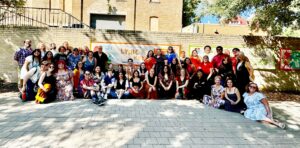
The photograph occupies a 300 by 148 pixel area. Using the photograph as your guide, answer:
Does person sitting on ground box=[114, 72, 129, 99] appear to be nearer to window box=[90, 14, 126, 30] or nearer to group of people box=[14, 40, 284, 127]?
group of people box=[14, 40, 284, 127]

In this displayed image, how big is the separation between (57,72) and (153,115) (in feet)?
11.8

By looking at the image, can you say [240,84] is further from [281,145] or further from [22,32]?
[22,32]

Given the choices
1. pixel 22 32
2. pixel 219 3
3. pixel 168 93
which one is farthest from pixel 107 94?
pixel 219 3

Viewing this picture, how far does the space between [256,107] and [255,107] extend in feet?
0.10

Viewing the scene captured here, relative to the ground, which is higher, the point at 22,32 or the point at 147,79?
the point at 22,32

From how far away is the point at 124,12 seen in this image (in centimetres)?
2325

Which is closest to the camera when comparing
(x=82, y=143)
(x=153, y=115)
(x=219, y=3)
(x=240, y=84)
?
(x=82, y=143)

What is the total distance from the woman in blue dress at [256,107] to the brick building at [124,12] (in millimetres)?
16821

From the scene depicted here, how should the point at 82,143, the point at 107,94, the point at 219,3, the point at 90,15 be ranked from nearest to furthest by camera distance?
the point at 82,143
the point at 107,94
the point at 219,3
the point at 90,15

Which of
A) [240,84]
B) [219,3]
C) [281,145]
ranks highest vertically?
[219,3]

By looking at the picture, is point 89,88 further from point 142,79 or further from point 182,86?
point 182,86

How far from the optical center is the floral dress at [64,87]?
8922 millimetres

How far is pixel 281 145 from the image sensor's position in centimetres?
561

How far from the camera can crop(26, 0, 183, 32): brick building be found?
22.7 m
